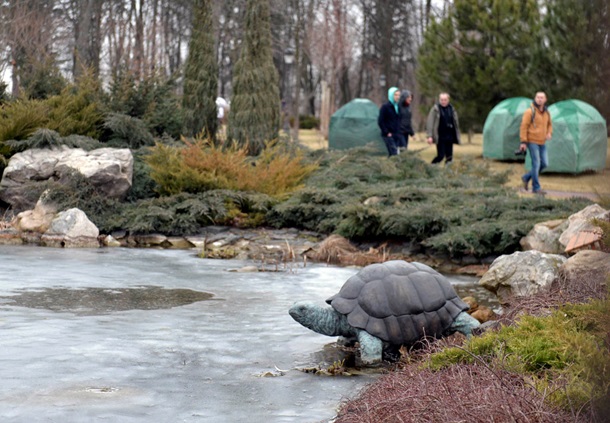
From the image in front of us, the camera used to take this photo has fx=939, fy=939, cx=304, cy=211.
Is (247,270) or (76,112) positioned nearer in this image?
(247,270)

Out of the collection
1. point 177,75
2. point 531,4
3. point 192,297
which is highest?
point 531,4

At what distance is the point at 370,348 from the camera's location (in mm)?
7066

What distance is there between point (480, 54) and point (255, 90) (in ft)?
40.0

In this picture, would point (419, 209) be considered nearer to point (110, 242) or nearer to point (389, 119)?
point (110, 242)

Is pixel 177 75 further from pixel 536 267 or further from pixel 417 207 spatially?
pixel 536 267

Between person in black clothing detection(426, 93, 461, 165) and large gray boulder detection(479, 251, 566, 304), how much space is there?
37.1ft

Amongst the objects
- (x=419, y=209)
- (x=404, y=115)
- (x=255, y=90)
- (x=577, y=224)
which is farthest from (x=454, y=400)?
(x=404, y=115)

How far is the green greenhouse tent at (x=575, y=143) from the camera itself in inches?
958

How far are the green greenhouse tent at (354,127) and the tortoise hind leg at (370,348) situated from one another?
19754 mm

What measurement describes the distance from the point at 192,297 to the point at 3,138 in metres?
8.15

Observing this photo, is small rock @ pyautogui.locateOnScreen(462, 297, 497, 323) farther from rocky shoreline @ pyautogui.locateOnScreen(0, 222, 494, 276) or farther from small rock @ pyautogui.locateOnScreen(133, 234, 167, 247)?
small rock @ pyautogui.locateOnScreen(133, 234, 167, 247)

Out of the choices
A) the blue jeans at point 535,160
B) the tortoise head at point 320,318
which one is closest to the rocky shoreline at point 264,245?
the tortoise head at point 320,318

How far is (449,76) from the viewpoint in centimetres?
3078

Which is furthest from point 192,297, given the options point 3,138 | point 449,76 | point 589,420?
point 449,76
